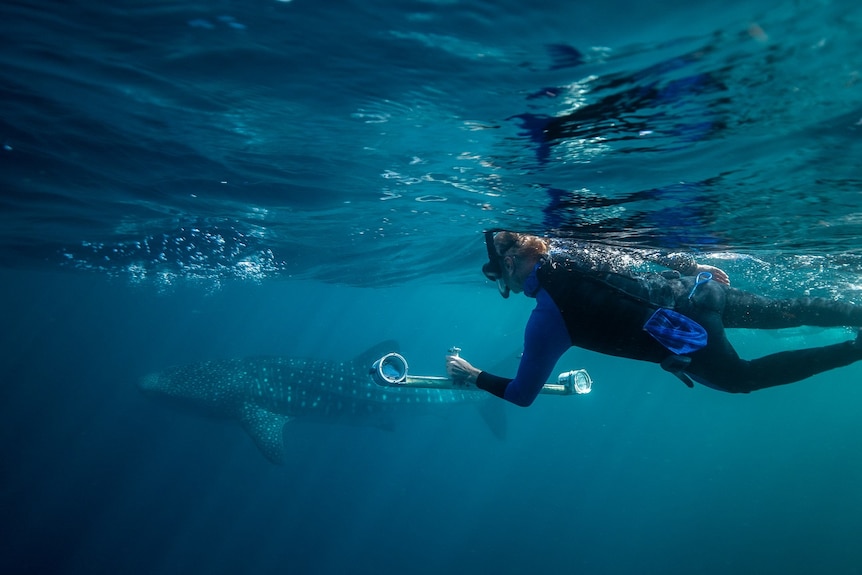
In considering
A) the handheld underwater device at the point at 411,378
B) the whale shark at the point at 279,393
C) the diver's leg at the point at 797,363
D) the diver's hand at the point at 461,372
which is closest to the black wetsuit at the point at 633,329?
the diver's leg at the point at 797,363

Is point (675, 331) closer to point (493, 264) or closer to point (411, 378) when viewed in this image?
point (493, 264)

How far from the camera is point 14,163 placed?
31.4 ft

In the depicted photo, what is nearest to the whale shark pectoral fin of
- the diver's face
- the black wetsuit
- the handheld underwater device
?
the handheld underwater device

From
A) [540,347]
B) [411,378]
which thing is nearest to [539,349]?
[540,347]

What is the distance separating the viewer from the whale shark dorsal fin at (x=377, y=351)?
17.8 metres

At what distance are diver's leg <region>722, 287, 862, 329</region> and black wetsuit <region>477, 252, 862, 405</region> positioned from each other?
0.8 inches

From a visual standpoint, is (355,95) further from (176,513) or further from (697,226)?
(176,513)

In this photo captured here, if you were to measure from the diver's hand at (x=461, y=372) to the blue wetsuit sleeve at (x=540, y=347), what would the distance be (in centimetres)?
47

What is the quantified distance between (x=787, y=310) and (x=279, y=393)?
15.0m

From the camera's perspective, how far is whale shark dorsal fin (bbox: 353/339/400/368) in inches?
699

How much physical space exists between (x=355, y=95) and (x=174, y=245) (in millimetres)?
15398

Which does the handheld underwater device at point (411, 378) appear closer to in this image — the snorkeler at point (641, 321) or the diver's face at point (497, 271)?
the snorkeler at point (641, 321)

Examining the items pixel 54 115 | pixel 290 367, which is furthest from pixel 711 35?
pixel 290 367

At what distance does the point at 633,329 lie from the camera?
16.7 feet
